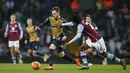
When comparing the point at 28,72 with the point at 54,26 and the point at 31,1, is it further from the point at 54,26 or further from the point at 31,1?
the point at 31,1

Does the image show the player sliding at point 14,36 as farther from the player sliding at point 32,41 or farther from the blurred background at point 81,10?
the blurred background at point 81,10

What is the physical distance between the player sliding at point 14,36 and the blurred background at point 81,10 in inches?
32.4

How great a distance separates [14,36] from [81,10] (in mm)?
3345

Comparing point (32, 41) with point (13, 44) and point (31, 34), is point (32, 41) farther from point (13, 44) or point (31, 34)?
point (13, 44)

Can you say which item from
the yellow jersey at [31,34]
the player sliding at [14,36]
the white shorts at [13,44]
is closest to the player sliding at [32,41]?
the yellow jersey at [31,34]

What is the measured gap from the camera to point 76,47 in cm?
2308

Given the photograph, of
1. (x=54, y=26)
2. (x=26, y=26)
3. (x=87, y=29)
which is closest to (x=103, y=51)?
(x=87, y=29)

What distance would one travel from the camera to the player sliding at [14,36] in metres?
22.6

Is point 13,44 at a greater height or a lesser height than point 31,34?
lesser

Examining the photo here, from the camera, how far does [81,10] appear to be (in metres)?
23.3

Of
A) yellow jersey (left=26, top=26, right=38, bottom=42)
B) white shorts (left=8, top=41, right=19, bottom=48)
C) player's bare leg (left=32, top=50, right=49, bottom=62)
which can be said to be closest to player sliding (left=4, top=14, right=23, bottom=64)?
white shorts (left=8, top=41, right=19, bottom=48)

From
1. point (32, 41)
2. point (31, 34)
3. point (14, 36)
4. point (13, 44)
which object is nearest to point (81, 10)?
point (31, 34)

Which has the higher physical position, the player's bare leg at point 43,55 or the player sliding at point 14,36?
the player sliding at point 14,36

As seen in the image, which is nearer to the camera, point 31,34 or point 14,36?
point 14,36
